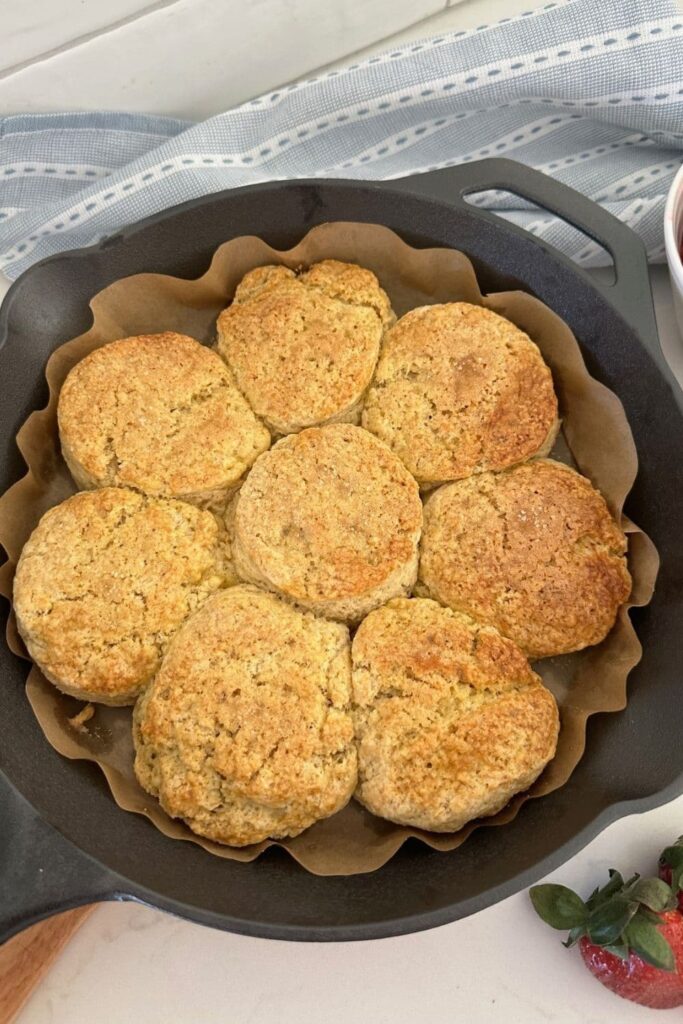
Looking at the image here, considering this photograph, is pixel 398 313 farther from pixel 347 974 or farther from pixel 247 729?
pixel 347 974

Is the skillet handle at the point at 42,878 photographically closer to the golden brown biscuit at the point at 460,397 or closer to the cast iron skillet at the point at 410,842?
the cast iron skillet at the point at 410,842

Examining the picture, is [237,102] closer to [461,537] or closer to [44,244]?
[44,244]

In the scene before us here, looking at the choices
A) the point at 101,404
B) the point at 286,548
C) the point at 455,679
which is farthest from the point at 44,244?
the point at 455,679

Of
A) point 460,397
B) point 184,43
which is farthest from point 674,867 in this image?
point 184,43

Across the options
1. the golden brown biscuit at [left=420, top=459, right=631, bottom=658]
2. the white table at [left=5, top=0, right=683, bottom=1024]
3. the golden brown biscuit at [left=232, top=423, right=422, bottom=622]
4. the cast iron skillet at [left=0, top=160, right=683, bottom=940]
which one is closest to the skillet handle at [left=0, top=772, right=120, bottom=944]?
the cast iron skillet at [left=0, top=160, right=683, bottom=940]

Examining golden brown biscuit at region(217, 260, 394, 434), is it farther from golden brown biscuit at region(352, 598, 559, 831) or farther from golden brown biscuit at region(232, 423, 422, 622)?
golden brown biscuit at region(352, 598, 559, 831)
